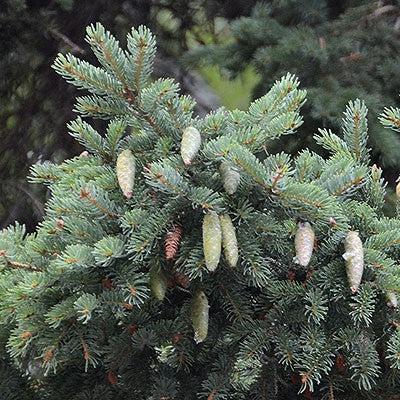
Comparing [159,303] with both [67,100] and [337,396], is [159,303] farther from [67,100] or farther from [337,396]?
[67,100]

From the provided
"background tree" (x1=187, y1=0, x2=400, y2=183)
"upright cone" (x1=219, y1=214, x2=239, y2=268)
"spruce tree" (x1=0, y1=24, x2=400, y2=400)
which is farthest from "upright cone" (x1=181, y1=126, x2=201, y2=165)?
"background tree" (x1=187, y1=0, x2=400, y2=183)

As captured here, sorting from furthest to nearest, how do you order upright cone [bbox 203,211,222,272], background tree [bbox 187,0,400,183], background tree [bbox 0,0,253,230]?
background tree [bbox 0,0,253,230] → background tree [bbox 187,0,400,183] → upright cone [bbox 203,211,222,272]

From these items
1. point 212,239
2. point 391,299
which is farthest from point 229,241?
point 391,299

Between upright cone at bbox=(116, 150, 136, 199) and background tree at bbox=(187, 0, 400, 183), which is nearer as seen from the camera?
upright cone at bbox=(116, 150, 136, 199)

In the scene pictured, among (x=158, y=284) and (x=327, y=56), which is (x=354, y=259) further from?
(x=327, y=56)

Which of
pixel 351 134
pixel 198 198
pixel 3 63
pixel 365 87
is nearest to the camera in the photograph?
pixel 198 198

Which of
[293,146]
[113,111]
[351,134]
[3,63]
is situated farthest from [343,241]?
[3,63]

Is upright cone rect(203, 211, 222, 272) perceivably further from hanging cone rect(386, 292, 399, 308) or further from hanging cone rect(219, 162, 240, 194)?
hanging cone rect(386, 292, 399, 308)
